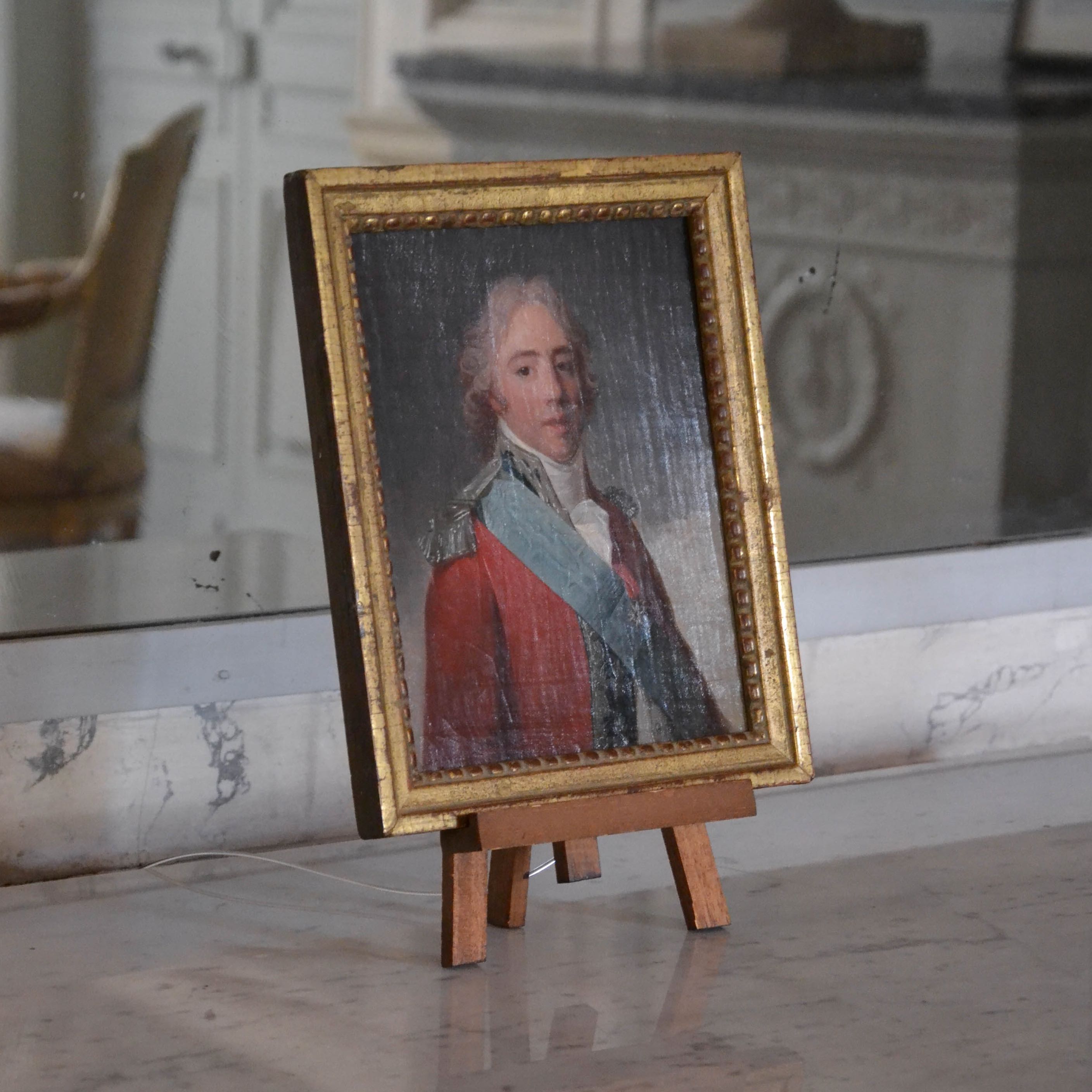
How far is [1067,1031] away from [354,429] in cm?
90

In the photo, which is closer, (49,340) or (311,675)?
(49,340)

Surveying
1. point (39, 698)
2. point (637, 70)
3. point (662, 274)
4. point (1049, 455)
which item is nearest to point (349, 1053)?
point (39, 698)

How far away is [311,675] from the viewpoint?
213cm

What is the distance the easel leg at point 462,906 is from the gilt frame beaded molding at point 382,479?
0.27ft

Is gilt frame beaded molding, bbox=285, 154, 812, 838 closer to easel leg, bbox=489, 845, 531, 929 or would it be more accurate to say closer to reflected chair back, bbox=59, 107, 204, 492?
easel leg, bbox=489, 845, 531, 929

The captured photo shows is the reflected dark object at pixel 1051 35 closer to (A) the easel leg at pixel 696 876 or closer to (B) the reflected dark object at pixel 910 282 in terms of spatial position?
(B) the reflected dark object at pixel 910 282

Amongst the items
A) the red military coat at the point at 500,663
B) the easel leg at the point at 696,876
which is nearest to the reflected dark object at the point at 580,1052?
the easel leg at the point at 696,876

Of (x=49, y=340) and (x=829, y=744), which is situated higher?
(x=49, y=340)

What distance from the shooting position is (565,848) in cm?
186

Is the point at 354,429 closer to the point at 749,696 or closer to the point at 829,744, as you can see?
the point at 749,696

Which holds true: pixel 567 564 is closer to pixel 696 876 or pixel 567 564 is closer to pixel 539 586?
pixel 539 586

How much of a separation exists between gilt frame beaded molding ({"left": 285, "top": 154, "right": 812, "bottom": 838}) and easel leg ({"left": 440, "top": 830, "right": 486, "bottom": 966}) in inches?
3.3

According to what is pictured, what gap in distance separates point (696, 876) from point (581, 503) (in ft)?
1.42

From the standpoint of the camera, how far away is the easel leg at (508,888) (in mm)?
1790
